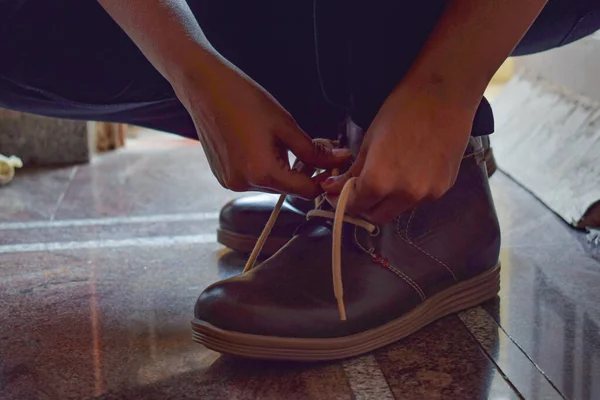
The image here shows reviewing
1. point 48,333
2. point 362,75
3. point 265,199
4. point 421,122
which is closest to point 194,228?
point 265,199

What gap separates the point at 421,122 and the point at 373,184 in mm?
75

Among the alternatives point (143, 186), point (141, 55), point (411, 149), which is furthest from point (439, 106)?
point (143, 186)

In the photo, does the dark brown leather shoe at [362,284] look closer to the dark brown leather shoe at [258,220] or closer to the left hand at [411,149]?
the left hand at [411,149]

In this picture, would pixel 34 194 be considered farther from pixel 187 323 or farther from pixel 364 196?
pixel 364 196

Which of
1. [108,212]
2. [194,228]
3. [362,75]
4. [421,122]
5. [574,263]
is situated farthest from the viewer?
[108,212]

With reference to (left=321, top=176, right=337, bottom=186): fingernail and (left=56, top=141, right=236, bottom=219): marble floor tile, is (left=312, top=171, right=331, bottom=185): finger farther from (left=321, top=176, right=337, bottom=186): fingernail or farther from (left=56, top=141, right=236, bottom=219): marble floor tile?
(left=56, top=141, right=236, bottom=219): marble floor tile

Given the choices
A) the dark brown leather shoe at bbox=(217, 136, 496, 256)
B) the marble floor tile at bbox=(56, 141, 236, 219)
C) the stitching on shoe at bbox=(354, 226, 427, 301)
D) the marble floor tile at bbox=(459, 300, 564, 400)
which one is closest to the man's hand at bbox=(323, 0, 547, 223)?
the stitching on shoe at bbox=(354, 226, 427, 301)

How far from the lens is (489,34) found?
0.72m

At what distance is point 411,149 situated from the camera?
72 centimetres

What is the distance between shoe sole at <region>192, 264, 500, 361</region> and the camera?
0.78m

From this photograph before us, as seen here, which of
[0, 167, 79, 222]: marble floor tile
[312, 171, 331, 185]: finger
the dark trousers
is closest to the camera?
[312, 171, 331, 185]: finger

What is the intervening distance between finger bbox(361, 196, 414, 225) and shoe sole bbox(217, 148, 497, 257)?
1.07 feet

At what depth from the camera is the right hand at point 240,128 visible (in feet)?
2.40

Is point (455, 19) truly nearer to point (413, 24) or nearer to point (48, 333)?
point (413, 24)
